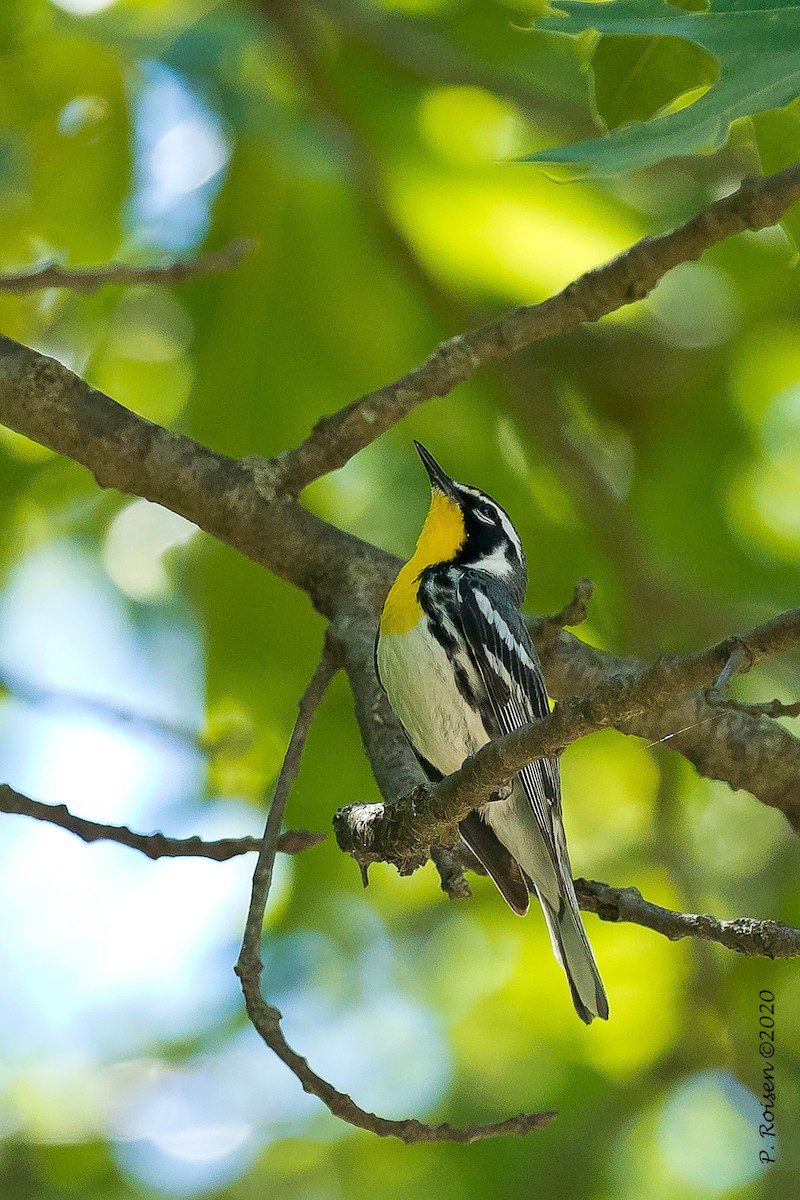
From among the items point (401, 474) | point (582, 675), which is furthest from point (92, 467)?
point (401, 474)

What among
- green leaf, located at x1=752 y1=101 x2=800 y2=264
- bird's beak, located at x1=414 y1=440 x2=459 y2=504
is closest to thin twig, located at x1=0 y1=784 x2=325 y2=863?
green leaf, located at x1=752 y1=101 x2=800 y2=264

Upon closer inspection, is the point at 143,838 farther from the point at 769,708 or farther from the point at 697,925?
the point at 769,708

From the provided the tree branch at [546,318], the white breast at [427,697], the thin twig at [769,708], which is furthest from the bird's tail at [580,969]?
the thin twig at [769,708]

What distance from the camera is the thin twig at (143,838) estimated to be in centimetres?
219

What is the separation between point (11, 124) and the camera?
12.7ft

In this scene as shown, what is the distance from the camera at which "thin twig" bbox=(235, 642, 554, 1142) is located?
2.01 metres

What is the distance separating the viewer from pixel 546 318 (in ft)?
8.71

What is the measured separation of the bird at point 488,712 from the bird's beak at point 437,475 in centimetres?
45

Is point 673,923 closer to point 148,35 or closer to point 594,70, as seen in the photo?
point 594,70

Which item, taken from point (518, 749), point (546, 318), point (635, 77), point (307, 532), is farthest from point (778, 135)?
point (307, 532)

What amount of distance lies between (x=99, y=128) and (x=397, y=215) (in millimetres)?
→ 934

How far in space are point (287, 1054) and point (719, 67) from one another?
5.12ft

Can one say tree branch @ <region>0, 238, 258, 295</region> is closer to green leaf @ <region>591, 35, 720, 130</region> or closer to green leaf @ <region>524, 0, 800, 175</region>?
green leaf @ <region>591, 35, 720, 130</region>

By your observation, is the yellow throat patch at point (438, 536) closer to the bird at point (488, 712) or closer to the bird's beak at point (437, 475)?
the bird's beak at point (437, 475)
